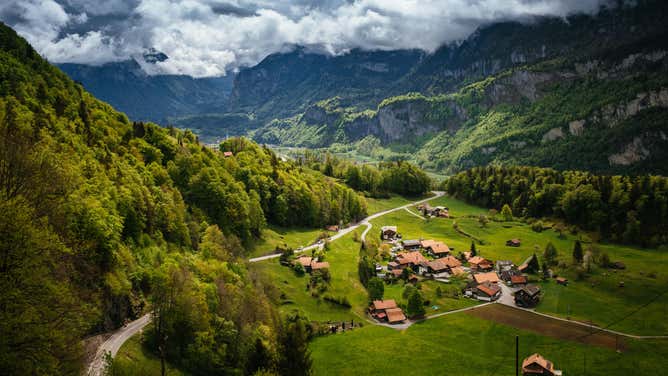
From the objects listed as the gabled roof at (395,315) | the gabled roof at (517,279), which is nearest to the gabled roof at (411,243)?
the gabled roof at (517,279)

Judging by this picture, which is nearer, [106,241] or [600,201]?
[106,241]

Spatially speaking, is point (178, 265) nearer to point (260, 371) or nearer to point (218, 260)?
point (218, 260)

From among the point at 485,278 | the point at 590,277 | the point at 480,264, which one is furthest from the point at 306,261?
the point at 590,277

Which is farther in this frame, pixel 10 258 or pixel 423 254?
pixel 423 254

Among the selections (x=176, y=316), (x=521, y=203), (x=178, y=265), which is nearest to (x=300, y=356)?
(x=176, y=316)

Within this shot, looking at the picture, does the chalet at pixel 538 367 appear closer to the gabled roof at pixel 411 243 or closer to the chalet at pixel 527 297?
the chalet at pixel 527 297

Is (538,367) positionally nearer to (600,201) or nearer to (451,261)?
(451,261)
